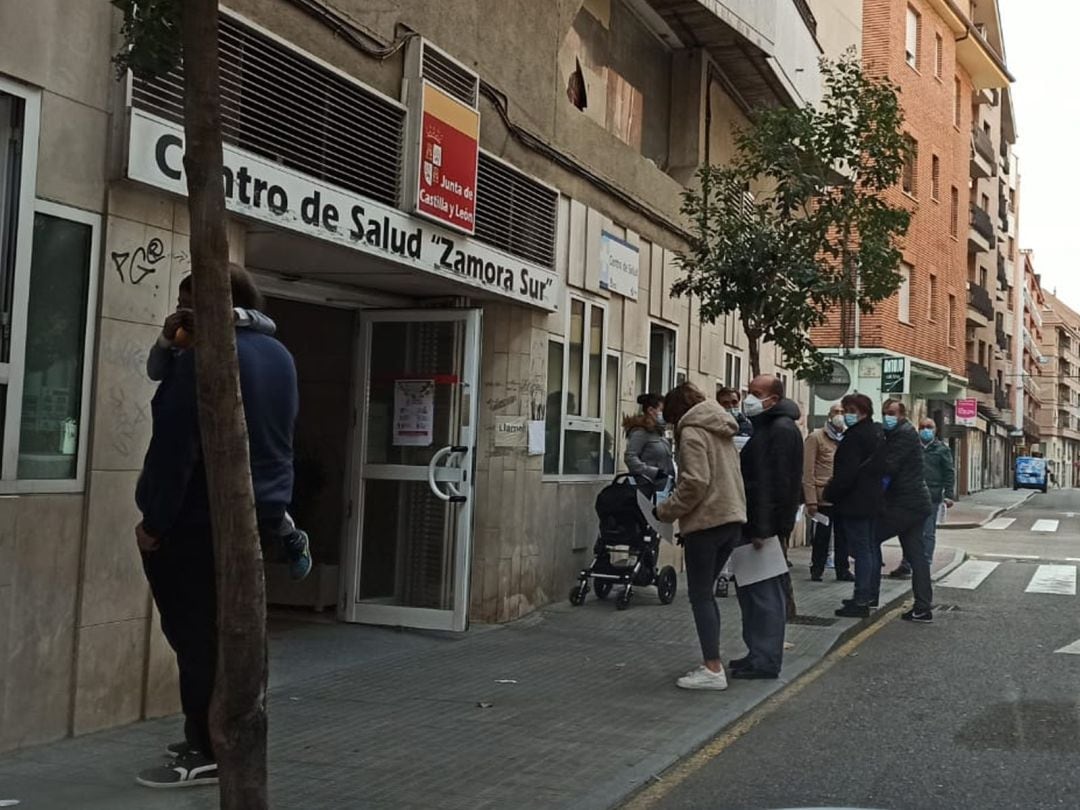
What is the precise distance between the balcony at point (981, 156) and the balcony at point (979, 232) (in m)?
1.32

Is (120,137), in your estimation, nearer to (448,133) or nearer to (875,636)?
(448,133)

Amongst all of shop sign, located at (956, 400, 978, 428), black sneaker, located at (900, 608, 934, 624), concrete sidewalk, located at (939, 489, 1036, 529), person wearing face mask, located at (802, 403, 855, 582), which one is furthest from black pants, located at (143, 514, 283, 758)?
shop sign, located at (956, 400, 978, 428)

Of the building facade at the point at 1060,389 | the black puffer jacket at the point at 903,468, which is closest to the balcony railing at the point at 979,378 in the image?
the black puffer jacket at the point at 903,468

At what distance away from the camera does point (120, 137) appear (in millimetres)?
5594

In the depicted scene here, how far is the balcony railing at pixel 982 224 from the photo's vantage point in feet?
151

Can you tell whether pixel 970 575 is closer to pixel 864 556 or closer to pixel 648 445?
pixel 864 556

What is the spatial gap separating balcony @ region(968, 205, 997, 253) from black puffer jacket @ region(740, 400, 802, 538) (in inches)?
1600

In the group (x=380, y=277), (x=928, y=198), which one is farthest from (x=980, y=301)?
(x=380, y=277)

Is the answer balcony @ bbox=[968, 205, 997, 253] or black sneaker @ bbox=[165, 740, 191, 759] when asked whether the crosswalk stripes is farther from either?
balcony @ bbox=[968, 205, 997, 253]

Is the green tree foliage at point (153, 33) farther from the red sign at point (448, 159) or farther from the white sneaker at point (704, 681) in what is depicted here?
the white sneaker at point (704, 681)

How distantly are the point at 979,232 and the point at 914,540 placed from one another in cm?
3916

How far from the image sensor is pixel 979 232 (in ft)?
152

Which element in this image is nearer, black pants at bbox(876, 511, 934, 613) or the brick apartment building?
black pants at bbox(876, 511, 934, 613)

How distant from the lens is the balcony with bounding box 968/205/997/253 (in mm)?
45688
